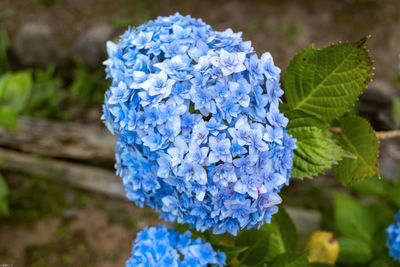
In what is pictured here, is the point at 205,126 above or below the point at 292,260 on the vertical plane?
above

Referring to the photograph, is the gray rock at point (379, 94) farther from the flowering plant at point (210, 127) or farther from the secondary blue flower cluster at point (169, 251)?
the secondary blue flower cluster at point (169, 251)

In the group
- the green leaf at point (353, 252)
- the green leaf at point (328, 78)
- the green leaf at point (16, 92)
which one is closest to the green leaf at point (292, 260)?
the green leaf at point (328, 78)

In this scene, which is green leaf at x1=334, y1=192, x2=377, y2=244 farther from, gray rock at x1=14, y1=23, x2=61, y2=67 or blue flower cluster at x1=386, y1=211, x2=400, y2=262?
gray rock at x1=14, y1=23, x2=61, y2=67

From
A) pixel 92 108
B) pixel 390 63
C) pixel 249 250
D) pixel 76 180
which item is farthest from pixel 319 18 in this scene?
pixel 249 250

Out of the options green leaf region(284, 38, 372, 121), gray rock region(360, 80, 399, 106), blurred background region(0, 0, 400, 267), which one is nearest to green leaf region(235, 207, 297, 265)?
green leaf region(284, 38, 372, 121)

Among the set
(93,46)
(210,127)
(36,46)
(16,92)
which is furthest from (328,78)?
(36,46)

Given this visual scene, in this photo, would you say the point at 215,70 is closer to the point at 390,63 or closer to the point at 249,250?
the point at 249,250

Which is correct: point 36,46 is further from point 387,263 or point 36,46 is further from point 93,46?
point 387,263
